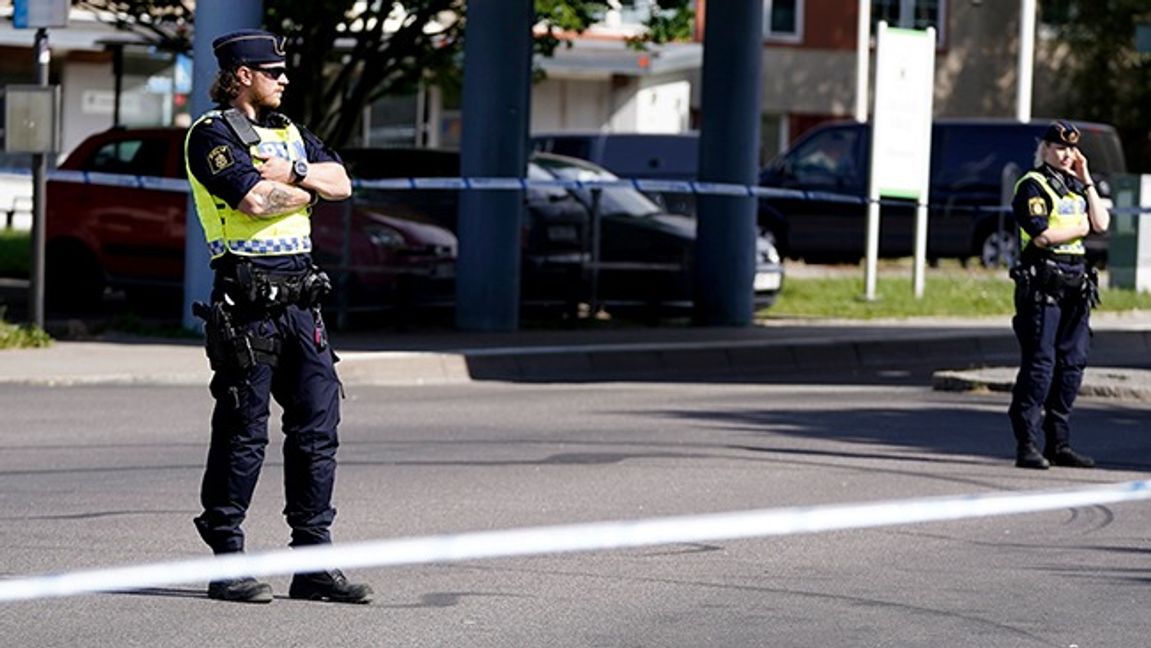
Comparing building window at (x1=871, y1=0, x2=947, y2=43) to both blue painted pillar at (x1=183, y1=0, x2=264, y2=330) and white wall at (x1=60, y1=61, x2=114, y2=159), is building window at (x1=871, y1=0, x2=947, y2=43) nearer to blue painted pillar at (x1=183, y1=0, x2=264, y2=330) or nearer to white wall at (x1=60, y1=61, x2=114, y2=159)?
white wall at (x1=60, y1=61, x2=114, y2=159)

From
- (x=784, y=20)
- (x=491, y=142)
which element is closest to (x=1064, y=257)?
(x=491, y=142)

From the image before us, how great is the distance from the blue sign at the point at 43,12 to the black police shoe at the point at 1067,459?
847 cm

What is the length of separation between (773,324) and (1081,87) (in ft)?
78.0

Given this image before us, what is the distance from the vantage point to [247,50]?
7.54 meters

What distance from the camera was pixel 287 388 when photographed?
303 inches

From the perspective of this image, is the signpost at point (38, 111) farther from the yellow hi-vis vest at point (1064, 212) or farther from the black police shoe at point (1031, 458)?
the black police shoe at point (1031, 458)

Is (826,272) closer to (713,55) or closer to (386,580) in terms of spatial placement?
(713,55)

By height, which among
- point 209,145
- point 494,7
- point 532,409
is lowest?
point 532,409

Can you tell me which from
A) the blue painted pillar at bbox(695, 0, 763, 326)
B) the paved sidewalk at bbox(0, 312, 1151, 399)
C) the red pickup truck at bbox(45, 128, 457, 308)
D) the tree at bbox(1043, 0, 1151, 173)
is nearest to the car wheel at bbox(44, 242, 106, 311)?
the red pickup truck at bbox(45, 128, 457, 308)

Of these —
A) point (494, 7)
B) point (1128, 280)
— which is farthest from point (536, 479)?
point (1128, 280)

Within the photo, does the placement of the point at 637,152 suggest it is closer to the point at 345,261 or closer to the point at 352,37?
the point at 352,37

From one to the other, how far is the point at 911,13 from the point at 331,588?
38158 mm

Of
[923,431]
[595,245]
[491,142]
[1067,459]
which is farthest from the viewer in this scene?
[595,245]

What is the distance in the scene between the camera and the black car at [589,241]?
20.9 metres
